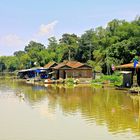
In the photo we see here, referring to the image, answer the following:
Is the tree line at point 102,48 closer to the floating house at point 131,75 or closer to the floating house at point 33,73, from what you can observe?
the floating house at point 33,73

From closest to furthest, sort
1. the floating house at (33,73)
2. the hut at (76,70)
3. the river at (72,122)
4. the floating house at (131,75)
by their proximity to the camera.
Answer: the river at (72,122)
the floating house at (131,75)
the hut at (76,70)
the floating house at (33,73)

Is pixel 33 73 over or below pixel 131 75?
over

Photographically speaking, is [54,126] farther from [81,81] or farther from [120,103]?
[81,81]

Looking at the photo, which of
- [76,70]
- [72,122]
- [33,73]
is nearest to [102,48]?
[76,70]

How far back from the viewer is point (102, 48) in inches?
2840

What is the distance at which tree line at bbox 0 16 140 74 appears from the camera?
6100cm

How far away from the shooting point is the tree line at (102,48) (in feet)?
200

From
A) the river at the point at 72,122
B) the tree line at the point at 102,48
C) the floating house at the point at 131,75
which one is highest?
the tree line at the point at 102,48

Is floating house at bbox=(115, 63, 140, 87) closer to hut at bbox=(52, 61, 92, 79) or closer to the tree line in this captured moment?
the tree line

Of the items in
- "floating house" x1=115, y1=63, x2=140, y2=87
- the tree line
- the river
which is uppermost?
the tree line

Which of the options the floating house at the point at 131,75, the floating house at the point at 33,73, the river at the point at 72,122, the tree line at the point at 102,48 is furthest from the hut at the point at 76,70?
the river at the point at 72,122

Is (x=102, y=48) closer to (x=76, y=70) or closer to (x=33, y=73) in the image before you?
(x=76, y=70)

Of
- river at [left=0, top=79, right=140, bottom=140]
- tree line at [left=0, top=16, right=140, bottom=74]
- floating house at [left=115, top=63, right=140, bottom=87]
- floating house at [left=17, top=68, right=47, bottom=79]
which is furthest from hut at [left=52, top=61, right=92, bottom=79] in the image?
river at [left=0, top=79, right=140, bottom=140]

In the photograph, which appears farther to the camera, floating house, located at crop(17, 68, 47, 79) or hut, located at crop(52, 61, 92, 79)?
floating house, located at crop(17, 68, 47, 79)
